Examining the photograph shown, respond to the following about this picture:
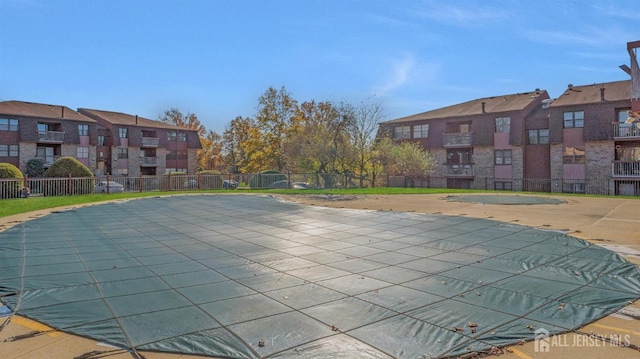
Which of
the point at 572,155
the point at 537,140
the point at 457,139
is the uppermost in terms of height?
the point at 457,139

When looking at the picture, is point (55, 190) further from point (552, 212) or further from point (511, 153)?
point (511, 153)

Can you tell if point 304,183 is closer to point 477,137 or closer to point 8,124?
point 477,137

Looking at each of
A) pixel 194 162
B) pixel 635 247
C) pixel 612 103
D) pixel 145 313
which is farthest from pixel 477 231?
pixel 194 162

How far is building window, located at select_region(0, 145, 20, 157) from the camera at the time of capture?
3269 cm

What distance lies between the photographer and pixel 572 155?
28609mm

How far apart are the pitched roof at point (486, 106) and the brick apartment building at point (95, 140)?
26.1m

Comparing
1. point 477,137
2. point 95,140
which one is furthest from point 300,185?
point 95,140

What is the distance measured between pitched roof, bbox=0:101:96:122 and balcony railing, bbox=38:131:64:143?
143cm

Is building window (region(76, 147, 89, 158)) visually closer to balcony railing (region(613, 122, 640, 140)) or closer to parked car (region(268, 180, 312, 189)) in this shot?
parked car (region(268, 180, 312, 189))

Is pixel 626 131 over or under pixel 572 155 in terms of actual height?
over

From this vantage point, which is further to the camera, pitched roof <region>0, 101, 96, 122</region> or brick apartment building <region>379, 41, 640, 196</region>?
pitched roof <region>0, 101, 96, 122</region>

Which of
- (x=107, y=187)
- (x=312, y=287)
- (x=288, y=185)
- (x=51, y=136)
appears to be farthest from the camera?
(x=51, y=136)

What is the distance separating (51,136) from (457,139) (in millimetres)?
38177

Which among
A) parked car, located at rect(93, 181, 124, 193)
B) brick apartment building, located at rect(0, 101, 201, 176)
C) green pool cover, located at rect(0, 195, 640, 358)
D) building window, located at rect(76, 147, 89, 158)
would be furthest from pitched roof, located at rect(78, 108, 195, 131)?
green pool cover, located at rect(0, 195, 640, 358)
